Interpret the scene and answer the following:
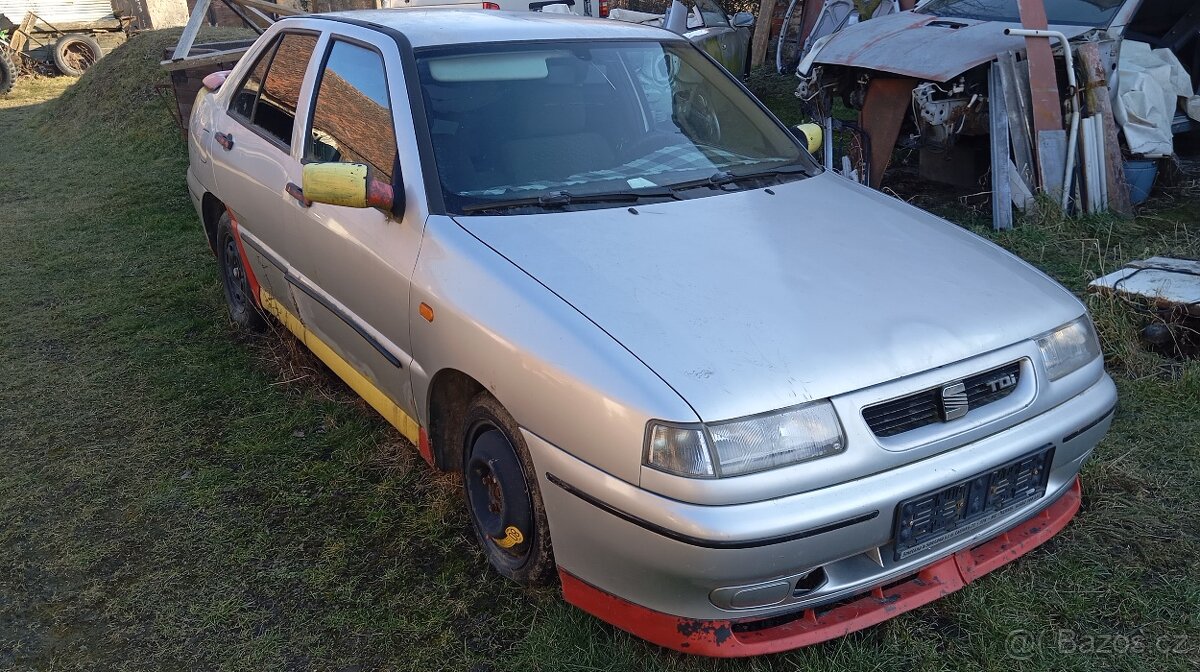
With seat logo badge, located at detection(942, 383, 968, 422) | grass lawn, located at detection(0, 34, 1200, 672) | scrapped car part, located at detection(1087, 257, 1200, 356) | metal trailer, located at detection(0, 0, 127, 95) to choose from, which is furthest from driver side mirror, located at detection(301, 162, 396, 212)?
metal trailer, located at detection(0, 0, 127, 95)

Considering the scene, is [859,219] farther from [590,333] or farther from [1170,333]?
[1170,333]

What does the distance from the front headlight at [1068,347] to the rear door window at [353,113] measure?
6.54ft

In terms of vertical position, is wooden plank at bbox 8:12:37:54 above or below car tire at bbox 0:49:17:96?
above

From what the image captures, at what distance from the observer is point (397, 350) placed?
2.89 meters

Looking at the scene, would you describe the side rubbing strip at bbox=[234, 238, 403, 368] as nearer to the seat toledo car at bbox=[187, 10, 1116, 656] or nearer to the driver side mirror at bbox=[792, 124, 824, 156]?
the seat toledo car at bbox=[187, 10, 1116, 656]

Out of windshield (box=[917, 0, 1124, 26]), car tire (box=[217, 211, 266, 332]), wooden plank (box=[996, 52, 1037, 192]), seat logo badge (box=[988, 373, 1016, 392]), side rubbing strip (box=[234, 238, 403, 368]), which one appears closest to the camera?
→ seat logo badge (box=[988, 373, 1016, 392])

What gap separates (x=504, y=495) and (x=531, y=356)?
1.59 ft

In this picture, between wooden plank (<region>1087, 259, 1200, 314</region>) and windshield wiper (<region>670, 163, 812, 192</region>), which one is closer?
windshield wiper (<region>670, 163, 812, 192</region>)

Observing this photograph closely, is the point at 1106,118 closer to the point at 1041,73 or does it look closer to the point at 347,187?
the point at 1041,73

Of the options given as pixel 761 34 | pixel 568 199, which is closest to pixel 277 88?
pixel 568 199

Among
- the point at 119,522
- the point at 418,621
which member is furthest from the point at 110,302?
the point at 418,621

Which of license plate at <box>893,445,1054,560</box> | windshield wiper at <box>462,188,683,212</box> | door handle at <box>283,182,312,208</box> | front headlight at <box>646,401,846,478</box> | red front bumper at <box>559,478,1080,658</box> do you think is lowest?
red front bumper at <box>559,478,1080,658</box>

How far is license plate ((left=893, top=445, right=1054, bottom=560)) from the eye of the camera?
84.3 inches

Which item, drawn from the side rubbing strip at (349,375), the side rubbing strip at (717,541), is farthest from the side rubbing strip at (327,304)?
the side rubbing strip at (717,541)
